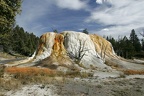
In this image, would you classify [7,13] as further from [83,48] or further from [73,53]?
[83,48]

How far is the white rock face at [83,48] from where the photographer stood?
49.7m

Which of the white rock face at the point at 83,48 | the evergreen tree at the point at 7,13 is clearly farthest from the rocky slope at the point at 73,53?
the evergreen tree at the point at 7,13

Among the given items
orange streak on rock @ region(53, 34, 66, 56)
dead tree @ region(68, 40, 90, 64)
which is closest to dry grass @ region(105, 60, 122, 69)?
dead tree @ region(68, 40, 90, 64)

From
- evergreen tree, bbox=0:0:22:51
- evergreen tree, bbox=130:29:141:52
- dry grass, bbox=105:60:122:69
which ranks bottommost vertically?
dry grass, bbox=105:60:122:69

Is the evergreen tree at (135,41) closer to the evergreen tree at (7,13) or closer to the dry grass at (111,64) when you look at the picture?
the dry grass at (111,64)

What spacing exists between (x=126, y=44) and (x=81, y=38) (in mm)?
67289

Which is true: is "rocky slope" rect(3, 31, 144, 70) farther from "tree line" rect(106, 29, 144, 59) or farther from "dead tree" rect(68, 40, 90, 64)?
"tree line" rect(106, 29, 144, 59)

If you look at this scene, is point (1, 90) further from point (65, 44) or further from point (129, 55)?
point (129, 55)

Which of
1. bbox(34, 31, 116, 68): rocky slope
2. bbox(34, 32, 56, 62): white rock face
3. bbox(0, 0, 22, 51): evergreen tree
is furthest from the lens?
bbox(34, 32, 56, 62): white rock face

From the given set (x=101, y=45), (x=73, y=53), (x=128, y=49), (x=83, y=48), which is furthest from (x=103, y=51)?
(x=128, y=49)

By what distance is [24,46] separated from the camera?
10969cm

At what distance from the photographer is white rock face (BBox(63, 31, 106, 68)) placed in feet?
163

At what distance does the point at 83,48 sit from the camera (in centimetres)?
5200

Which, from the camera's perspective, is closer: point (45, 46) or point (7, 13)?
point (7, 13)
